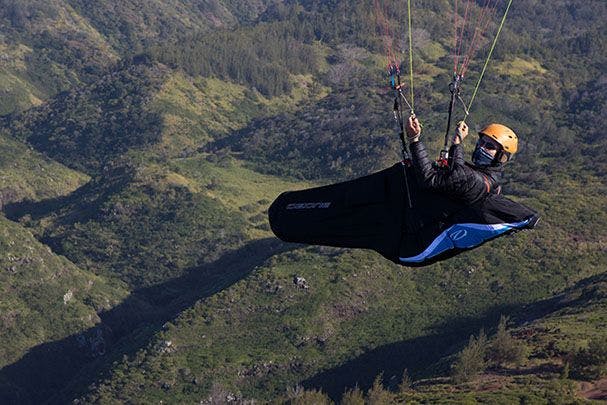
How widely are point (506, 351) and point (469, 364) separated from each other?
9.33 feet

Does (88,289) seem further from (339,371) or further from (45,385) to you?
(339,371)

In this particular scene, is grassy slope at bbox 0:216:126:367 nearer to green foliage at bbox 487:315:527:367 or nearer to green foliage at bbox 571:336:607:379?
green foliage at bbox 487:315:527:367

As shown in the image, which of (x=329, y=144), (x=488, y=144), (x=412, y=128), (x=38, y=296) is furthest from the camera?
(x=329, y=144)

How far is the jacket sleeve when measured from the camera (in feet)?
52.9

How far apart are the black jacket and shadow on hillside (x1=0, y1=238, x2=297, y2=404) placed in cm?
8488

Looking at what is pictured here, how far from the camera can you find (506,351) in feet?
205

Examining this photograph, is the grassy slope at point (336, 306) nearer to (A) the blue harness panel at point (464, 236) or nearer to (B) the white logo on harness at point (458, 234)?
(A) the blue harness panel at point (464, 236)

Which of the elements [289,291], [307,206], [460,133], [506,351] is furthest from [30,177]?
[460,133]

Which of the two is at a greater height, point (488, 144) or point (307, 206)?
point (488, 144)

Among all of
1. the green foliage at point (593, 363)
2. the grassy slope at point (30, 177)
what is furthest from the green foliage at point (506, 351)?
the grassy slope at point (30, 177)

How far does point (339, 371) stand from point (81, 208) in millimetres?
86099

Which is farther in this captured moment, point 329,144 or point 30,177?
point 30,177

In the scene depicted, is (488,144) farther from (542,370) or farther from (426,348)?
(426,348)

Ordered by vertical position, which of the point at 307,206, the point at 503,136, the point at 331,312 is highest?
the point at 503,136
